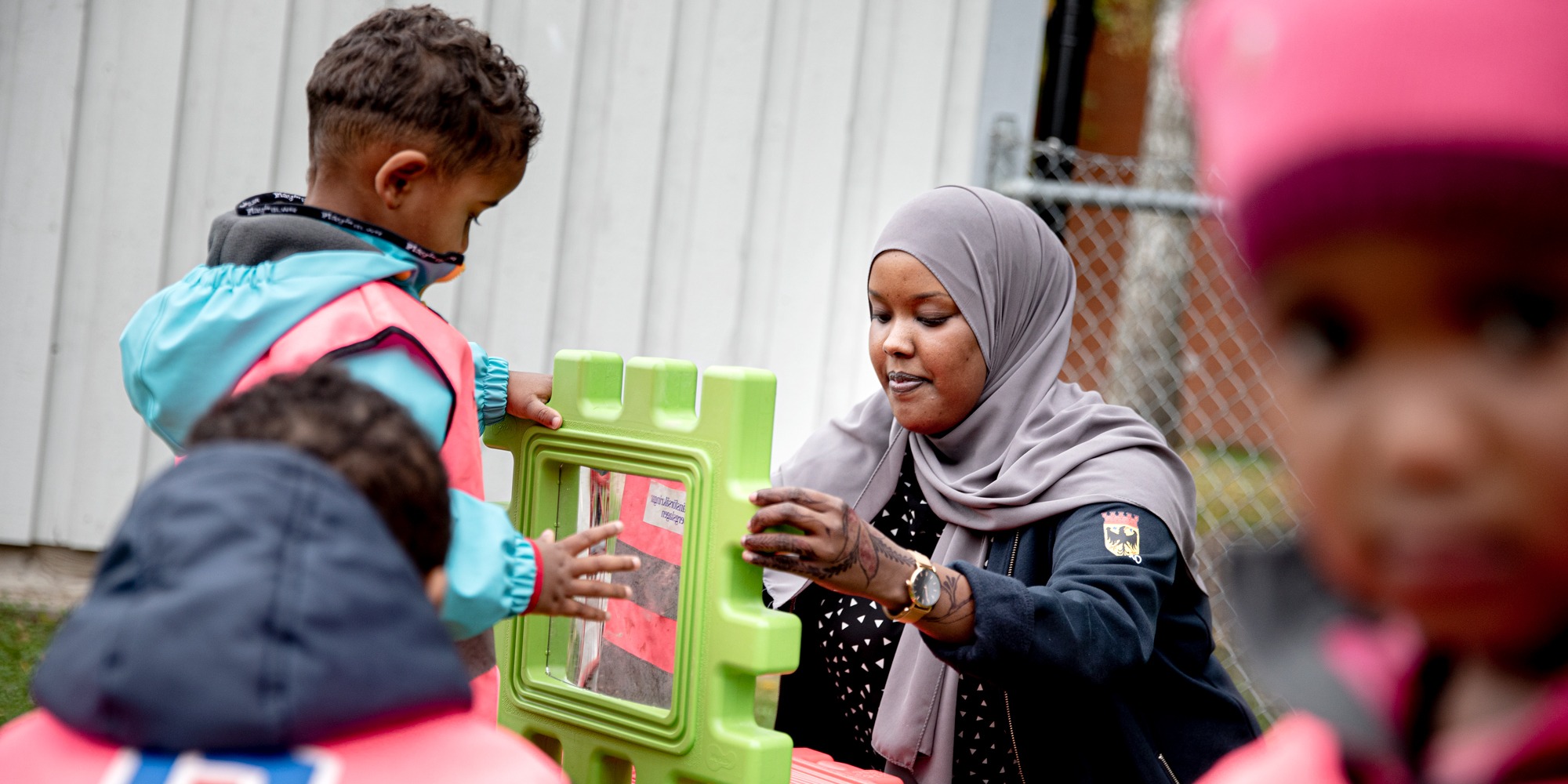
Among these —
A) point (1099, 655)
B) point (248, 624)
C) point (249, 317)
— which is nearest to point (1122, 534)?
point (1099, 655)

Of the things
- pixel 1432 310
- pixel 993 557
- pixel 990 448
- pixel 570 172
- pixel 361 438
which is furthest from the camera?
pixel 570 172

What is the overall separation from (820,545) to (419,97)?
94cm

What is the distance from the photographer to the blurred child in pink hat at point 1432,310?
0.61 m

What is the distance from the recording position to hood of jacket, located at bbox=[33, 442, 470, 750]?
3.44ft

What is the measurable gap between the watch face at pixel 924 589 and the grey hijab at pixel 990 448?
1.60 ft

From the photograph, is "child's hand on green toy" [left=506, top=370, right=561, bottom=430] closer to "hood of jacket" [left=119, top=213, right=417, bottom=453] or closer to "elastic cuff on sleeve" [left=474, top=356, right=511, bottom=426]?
"elastic cuff on sleeve" [left=474, top=356, right=511, bottom=426]

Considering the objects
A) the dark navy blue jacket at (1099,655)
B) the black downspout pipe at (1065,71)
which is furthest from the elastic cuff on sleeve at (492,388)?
the black downspout pipe at (1065,71)

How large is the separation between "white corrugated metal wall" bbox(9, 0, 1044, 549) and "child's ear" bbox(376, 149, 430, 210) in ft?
7.54

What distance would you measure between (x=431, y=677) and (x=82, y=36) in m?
3.73

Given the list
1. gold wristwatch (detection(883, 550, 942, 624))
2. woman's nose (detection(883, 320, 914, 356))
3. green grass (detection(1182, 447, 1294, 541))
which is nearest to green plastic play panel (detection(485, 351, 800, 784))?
gold wristwatch (detection(883, 550, 942, 624))

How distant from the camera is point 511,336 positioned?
4422 millimetres

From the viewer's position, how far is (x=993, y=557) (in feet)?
8.39

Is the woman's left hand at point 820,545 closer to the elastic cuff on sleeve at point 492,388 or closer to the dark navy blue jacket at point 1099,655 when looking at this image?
the dark navy blue jacket at point 1099,655

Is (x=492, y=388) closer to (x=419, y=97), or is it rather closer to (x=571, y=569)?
(x=419, y=97)
